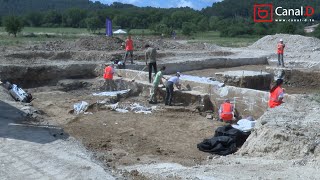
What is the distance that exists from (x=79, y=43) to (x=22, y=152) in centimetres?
1786

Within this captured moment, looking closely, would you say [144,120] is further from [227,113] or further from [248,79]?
[248,79]

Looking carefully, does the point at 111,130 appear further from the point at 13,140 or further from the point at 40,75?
the point at 40,75

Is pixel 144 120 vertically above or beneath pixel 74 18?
beneath

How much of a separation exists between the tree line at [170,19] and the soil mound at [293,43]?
17.3 metres

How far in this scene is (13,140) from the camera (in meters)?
8.53

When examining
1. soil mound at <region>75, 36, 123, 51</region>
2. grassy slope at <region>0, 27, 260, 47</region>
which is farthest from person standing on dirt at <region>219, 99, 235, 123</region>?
grassy slope at <region>0, 27, 260, 47</region>

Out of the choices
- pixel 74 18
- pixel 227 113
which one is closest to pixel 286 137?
pixel 227 113

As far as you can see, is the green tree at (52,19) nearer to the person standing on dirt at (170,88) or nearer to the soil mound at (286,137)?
the person standing on dirt at (170,88)

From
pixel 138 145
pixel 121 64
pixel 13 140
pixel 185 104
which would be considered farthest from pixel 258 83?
pixel 13 140

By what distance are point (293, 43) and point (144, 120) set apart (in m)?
21.6

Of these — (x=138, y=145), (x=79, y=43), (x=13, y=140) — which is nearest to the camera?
(x=13, y=140)

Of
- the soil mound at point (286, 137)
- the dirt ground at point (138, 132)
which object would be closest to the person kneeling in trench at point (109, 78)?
the dirt ground at point (138, 132)

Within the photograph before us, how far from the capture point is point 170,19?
75.7m

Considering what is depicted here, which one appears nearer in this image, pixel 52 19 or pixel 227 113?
pixel 227 113
